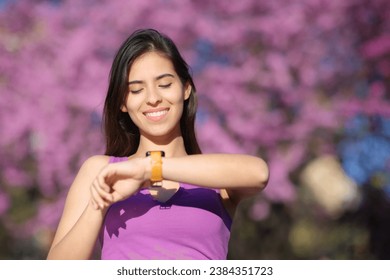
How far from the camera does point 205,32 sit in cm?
725

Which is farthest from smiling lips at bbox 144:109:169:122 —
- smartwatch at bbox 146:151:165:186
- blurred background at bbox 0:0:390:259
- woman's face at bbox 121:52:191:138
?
blurred background at bbox 0:0:390:259

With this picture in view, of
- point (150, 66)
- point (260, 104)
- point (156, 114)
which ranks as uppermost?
point (260, 104)

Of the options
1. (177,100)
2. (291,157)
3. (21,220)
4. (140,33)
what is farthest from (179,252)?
(21,220)

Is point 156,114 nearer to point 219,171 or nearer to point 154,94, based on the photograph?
point 154,94

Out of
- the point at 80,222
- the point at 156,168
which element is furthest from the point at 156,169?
the point at 80,222

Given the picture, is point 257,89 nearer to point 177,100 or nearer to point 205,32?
point 205,32

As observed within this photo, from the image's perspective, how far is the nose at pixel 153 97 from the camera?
9.20 feet

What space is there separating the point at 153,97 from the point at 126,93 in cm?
13

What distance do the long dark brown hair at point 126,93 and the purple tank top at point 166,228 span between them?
0.28 metres

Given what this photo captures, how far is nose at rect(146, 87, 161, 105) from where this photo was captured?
9.20ft

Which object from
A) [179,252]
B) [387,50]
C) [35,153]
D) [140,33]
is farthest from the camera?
[35,153]

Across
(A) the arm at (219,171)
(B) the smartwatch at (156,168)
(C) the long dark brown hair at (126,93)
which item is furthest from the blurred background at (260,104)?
(B) the smartwatch at (156,168)

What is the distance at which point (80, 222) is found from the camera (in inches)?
103

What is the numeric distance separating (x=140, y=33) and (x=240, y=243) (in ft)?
14.3
